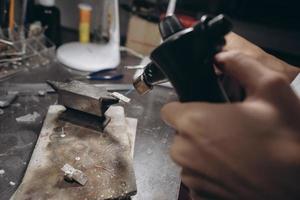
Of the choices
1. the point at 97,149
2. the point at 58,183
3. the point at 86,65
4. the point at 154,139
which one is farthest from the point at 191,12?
the point at 58,183

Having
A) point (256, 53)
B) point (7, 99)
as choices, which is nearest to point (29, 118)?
point (7, 99)

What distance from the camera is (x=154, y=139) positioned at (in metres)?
0.71

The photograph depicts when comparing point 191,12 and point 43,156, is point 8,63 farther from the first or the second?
point 191,12

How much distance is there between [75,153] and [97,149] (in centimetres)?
4

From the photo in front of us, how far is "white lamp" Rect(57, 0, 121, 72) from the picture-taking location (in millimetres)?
951

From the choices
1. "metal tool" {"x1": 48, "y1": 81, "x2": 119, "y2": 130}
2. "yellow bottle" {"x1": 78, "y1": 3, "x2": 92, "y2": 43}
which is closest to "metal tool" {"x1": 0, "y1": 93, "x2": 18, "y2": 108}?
"metal tool" {"x1": 48, "y1": 81, "x2": 119, "y2": 130}

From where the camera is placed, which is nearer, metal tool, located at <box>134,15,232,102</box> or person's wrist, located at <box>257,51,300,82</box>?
metal tool, located at <box>134,15,232,102</box>

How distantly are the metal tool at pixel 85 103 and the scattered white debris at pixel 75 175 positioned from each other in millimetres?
138

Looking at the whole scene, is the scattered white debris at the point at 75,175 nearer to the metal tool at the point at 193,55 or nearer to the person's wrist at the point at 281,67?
the metal tool at the point at 193,55

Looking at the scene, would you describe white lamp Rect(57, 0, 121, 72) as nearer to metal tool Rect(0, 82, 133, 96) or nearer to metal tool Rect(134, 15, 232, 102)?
metal tool Rect(0, 82, 133, 96)

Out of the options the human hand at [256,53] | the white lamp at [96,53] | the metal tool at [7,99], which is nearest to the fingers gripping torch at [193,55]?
the human hand at [256,53]

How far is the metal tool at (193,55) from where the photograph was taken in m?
0.37

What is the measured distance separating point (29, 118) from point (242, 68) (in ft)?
1.68

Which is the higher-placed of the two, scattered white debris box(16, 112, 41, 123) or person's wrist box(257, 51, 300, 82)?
person's wrist box(257, 51, 300, 82)
